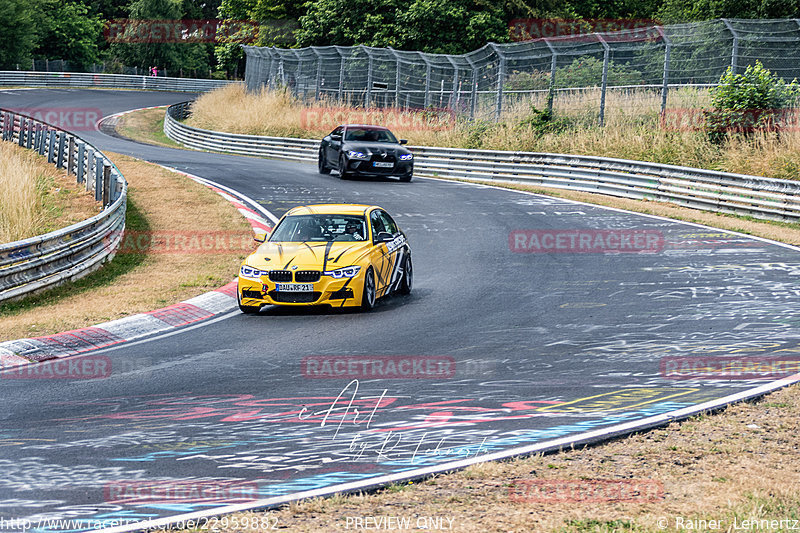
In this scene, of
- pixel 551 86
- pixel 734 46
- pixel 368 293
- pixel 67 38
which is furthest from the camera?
pixel 67 38

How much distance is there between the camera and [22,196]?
712 inches

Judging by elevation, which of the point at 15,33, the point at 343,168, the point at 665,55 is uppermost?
the point at 15,33

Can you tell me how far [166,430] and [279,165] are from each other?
26582 mm

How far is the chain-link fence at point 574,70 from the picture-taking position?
1000 inches

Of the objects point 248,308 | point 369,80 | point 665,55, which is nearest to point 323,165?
point 369,80

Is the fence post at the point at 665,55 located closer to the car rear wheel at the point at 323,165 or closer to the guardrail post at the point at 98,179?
the car rear wheel at the point at 323,165

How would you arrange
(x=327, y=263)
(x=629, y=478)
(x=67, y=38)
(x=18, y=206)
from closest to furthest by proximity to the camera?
(x=629, y=478) → (x=327, y=263) → (x=18, y=206) → (x=67, y=38)

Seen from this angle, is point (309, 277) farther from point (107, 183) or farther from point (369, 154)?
point (369, 154)

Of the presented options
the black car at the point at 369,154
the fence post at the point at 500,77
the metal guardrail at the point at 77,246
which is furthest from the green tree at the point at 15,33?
the metal guardrail at the point at 77,246

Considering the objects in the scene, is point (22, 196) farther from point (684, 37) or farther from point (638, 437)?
point (684, 37)

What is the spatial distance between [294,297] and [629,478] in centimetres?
690

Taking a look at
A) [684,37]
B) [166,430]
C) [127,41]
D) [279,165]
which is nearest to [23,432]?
[166,430]

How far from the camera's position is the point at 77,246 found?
15281 mm

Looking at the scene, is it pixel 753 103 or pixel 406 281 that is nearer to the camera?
pixel 406 281
